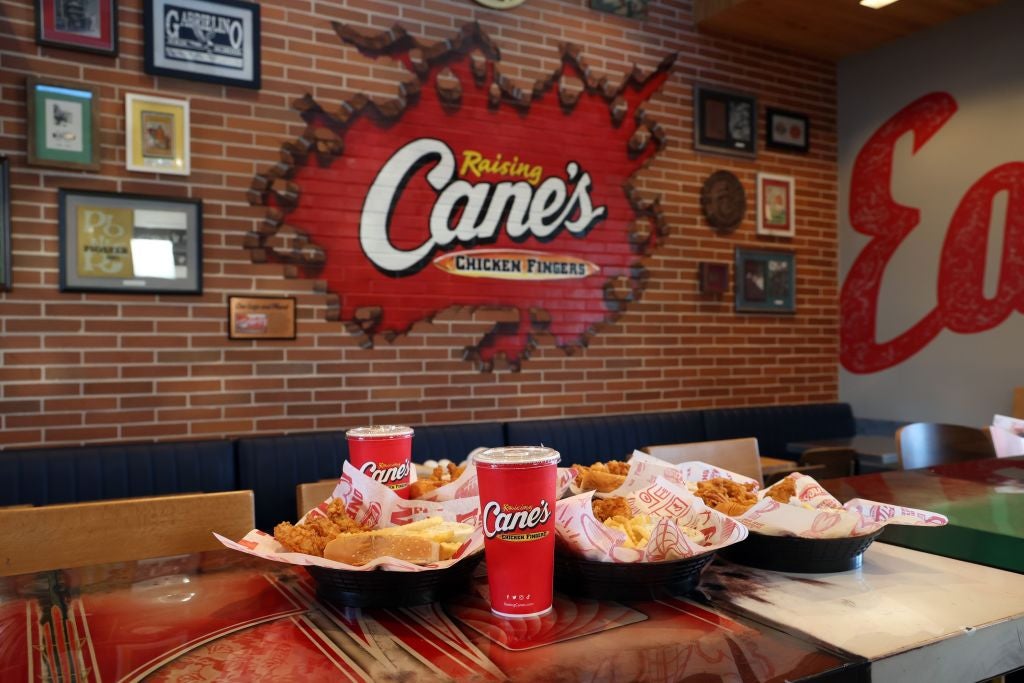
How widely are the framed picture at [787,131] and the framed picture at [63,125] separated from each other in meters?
3.60

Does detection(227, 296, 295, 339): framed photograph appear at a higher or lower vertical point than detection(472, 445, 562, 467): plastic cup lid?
higher

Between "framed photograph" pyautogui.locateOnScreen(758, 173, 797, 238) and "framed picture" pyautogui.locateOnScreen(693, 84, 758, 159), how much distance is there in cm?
21

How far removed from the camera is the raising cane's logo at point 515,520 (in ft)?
2.95

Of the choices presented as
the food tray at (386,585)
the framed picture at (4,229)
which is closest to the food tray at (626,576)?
the food tray at (386,585)

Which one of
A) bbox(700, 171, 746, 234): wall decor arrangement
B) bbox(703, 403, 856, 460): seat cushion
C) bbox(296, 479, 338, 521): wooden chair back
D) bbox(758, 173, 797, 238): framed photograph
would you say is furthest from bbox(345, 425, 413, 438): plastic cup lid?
bbox(758, 173, 797, 238): framed photograph

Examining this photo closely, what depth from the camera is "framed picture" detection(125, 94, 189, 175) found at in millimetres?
2930

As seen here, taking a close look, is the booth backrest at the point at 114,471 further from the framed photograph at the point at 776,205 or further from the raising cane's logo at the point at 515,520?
the framed photograph at the point at 776,205

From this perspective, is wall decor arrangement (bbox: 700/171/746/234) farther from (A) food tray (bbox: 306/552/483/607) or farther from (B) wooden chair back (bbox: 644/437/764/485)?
(A) food tray (bbox: 306/552/483/607)

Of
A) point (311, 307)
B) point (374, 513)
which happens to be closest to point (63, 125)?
point (311, 307)

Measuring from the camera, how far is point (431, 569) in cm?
98

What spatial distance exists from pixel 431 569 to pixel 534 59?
332 centimetres

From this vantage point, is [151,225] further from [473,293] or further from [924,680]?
[924,680]

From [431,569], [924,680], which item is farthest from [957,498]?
[431,569]

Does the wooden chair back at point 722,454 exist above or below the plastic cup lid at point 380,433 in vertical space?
below
